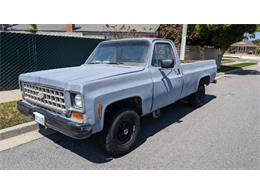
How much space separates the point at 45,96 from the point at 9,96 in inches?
156

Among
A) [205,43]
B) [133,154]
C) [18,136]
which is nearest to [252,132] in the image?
[133,154]

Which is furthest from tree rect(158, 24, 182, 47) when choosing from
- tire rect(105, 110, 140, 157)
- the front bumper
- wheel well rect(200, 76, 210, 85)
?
the front bumper

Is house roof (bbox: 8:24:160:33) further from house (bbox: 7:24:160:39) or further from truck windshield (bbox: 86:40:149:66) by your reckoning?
truck windshield (bbox: 86:40:149:66)

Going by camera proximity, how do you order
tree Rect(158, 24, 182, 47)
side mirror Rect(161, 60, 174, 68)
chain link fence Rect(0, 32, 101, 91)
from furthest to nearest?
tree Rect(158, 24, 182, 47), chain link fence Rect(0, 32, 101, 91), side mirror Rect(161, 60, 174, 68)

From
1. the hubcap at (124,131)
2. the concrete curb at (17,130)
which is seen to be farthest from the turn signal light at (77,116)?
the concrete curb at (17,130)

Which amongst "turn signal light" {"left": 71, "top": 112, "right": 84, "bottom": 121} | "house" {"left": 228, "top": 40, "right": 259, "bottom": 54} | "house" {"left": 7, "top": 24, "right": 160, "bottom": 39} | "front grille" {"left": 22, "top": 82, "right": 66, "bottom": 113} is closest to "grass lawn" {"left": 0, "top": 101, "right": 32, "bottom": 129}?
"front grille" {"left": 22, "top": 82, "right": 66, "bottom": 113}

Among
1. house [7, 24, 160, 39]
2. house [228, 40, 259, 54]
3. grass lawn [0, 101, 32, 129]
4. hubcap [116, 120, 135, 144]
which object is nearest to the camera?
hubcap [116, 120, 135, 144]

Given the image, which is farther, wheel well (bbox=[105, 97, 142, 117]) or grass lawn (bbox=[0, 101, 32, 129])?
grass lawn (bbox=[0, 101, 32, 129])

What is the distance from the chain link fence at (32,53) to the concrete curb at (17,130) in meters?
3.77

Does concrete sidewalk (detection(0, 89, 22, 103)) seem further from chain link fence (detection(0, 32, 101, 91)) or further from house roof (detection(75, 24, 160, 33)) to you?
house roof (detection(75, 24, 160, 33))

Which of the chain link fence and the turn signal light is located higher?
the chain link fence

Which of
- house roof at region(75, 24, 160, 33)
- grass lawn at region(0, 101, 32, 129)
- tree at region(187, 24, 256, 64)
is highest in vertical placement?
house roof at region(75, 24, 160, 33)

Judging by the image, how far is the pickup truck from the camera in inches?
113

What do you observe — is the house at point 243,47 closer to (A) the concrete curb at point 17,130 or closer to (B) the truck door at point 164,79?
(B) the truck door at point 164,79
